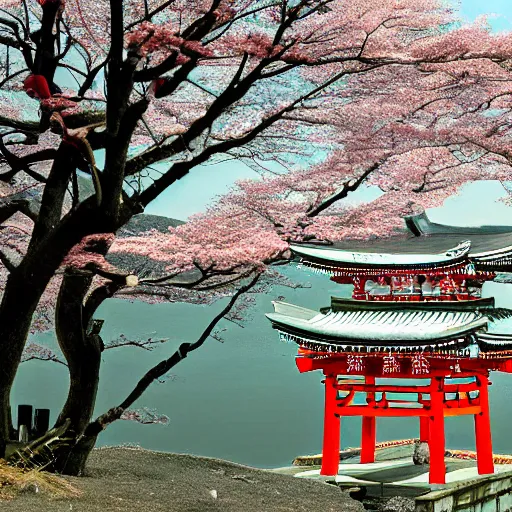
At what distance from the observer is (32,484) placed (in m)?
5.40

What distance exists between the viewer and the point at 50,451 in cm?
630

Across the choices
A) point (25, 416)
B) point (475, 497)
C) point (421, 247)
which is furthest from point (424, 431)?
point (25, 416)

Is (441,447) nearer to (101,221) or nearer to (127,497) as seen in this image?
(127,497)

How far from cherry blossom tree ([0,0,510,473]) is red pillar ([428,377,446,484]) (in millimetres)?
1966

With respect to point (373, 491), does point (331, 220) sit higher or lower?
higher

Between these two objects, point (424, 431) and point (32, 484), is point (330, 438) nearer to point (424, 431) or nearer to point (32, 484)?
point (424, 431)

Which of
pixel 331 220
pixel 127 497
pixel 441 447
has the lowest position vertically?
pixel 127 497

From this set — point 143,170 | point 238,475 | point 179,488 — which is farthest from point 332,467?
point 143,170

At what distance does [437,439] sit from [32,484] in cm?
397

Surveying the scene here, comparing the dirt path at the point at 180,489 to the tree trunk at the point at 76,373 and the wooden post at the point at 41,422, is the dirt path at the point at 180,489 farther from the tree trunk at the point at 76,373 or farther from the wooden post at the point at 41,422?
the wooden post at the point at 41,422

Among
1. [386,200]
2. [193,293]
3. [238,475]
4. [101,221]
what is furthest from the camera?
[193,293]

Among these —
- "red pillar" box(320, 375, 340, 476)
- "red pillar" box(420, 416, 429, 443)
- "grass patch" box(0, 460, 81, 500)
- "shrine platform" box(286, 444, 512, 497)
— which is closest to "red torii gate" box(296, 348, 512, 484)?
"red pillar" box(320, 375, 340, 476)

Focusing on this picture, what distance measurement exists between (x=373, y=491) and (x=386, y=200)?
2.87 meters

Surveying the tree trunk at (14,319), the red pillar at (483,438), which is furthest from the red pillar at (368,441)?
the tree trunk at (14,319)
